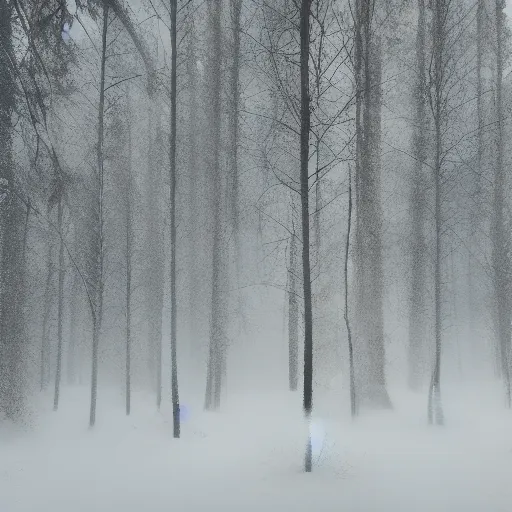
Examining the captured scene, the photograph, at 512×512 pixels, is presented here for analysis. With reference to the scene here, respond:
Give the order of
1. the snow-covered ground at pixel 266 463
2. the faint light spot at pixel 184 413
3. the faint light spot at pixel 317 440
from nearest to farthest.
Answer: the snow-covered ground at pixel 266 463 → the faint light spot at pixel 317 440 → the faint light spot at pixel 184 413

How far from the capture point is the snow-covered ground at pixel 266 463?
5.38 metres

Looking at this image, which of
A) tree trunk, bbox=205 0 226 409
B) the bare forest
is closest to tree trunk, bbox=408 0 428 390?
the bare forest

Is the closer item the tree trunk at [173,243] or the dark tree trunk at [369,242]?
the tree trunk at [173,243]

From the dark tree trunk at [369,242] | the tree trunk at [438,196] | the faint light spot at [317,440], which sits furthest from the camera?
the dark tree trunk at [369,242]

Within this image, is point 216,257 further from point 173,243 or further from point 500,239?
point 500,239

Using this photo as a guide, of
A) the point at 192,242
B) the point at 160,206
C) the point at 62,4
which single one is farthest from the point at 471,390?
the point at 62,4

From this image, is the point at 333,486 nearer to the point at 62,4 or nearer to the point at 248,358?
the point at 62,4

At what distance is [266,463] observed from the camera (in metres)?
6.77

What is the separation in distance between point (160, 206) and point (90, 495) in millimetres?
12181

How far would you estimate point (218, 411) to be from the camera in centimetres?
1180

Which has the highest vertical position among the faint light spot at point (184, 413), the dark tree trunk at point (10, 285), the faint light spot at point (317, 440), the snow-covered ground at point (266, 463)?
the dark tree trunk at point (10, 285)

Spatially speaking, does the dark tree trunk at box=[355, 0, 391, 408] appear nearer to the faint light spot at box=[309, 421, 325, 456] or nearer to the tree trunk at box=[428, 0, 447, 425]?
the tree trunk at box=[428, 0, 447, 425]

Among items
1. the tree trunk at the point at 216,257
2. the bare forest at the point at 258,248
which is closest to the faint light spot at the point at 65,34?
the bare forest at the point at 258,248

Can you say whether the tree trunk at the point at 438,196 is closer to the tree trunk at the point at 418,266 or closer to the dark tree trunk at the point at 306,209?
the tree trunk at the point at 418,266
